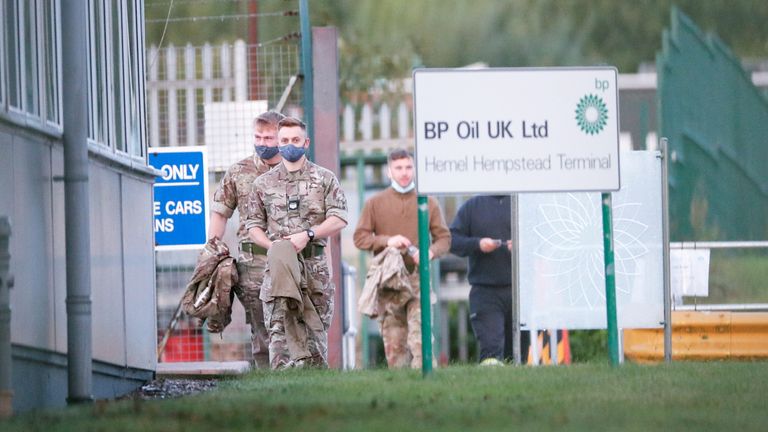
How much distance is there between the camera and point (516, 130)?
10.8 meters

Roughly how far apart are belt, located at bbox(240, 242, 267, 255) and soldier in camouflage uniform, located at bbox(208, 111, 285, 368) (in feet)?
0.06

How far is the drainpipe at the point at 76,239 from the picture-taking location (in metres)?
9.88

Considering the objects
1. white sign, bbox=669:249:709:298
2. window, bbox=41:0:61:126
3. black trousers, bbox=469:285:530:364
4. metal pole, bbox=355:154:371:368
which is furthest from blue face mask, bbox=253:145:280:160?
metal pole, bbox=355:154:371:368

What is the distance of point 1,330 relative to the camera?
28.0ft


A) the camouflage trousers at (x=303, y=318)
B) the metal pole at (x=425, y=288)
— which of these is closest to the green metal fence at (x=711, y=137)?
the camouflage trousers at (x=303, y=318)

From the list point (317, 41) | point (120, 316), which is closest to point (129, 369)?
point (120, 316)

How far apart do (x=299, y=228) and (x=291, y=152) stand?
520mm

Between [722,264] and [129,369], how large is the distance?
6.97 metres

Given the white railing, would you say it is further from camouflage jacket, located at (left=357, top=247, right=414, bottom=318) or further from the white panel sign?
the white panel sign

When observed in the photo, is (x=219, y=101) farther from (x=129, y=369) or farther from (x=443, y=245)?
(x=129, y=369)

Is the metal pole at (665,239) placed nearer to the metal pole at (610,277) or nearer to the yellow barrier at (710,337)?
the yellow barrier at (710,337)

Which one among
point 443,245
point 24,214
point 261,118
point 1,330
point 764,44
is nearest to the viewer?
point 1,330

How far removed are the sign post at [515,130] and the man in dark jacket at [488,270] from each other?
4588mm

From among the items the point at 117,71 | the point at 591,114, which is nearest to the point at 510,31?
the point at 117,71
